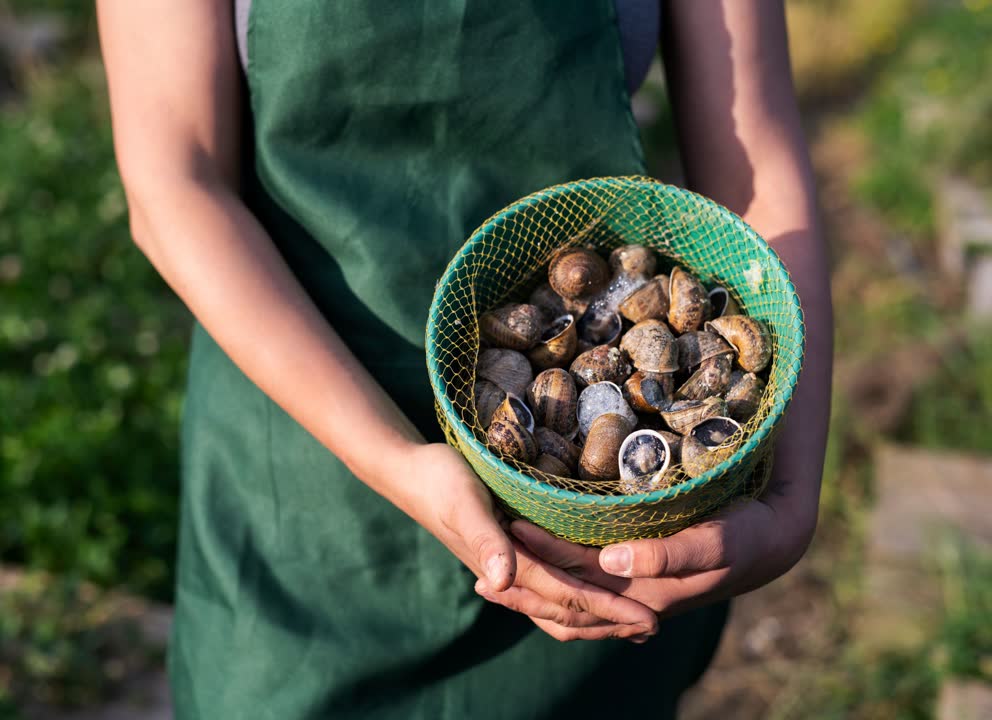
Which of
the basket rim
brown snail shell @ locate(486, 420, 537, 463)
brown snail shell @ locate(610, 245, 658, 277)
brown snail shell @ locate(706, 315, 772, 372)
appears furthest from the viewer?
brown snail shell @ locate(610, 245, 658, 277)

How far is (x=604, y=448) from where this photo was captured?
3.74ft

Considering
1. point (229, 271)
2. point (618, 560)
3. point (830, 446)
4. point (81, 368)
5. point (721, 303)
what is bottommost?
point (830, 446)

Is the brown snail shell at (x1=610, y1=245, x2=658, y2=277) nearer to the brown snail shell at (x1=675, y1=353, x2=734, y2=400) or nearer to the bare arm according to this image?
the brown snail shell at (x1=675, y1=353, x2=734, y2=400)

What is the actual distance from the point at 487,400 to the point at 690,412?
294 mm

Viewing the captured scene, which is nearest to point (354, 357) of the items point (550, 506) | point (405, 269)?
point (405, 269)

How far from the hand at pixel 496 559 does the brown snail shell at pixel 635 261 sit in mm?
424

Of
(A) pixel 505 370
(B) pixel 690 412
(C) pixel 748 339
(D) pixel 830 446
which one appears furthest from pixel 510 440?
(D) pixel 830 446

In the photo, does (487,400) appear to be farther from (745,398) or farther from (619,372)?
(745,398)

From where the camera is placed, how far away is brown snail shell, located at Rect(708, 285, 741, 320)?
1301mm

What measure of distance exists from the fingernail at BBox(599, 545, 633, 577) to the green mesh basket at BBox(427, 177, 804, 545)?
0.03 meters

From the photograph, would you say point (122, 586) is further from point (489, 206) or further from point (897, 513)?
point (897, 513)

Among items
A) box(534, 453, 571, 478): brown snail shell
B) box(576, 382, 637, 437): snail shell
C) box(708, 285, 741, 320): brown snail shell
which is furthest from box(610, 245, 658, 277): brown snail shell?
box(534, 453, 571, 478): brown snail shell

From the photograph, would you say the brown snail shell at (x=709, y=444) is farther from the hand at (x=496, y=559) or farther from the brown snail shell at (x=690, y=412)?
the hand at (x=496, y=559)

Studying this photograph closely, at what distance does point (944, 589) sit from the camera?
8.75 ft
